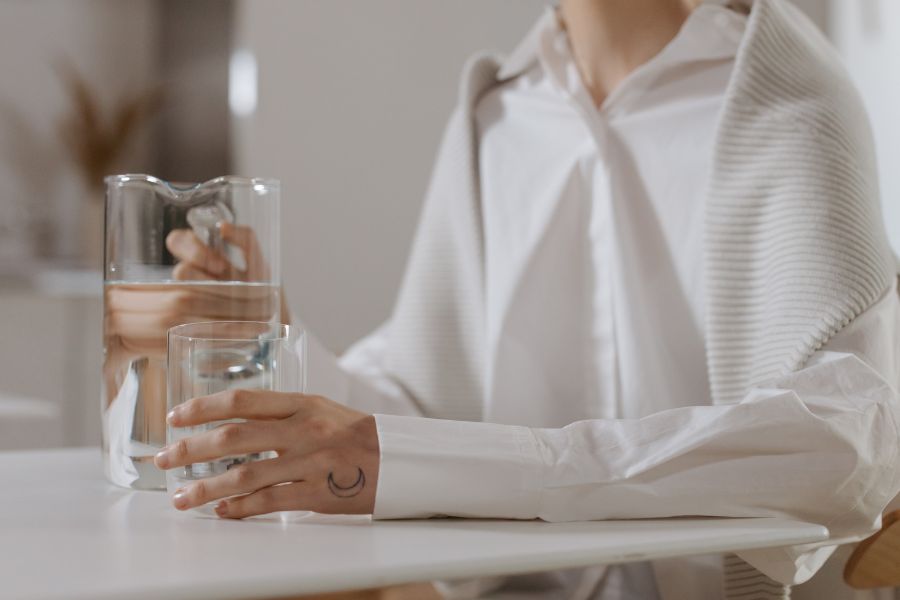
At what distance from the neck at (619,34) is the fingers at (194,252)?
2.13 ft

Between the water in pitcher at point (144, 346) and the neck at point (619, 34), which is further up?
the neck at point (619, 34)

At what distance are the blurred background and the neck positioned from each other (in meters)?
1.55

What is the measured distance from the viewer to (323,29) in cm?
285

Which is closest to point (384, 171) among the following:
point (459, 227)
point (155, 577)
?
point (459, 227)

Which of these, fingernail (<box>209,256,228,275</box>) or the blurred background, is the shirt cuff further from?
the blurred background

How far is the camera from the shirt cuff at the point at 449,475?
2.25 feet

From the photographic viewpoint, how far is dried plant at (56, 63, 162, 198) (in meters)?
3.14

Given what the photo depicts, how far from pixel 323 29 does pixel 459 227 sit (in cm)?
160

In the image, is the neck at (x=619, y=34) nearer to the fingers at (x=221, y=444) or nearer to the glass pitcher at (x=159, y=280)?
the glass pitcher at (x=159, y=280)

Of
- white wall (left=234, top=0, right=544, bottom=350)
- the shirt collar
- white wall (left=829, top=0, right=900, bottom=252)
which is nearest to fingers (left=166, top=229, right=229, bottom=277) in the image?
the shirt collar

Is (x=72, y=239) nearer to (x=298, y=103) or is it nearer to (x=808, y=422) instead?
(x=298, y=103)

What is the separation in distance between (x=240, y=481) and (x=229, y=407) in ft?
0.16

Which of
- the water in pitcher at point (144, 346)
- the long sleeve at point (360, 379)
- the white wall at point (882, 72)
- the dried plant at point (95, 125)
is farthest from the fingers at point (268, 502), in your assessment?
the dried plant at point (95, 125)

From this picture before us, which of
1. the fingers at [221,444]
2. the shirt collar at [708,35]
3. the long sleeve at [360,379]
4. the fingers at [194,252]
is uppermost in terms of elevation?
the shirt collar at [708,35]
